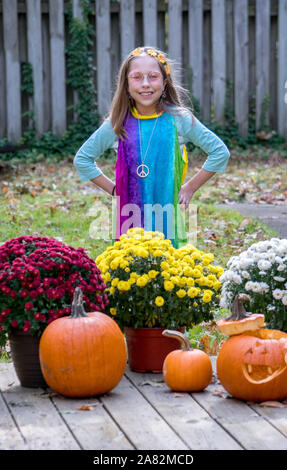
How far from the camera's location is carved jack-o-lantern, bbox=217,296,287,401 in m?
3.38

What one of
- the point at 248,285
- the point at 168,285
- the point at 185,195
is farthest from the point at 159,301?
the point at 185,195

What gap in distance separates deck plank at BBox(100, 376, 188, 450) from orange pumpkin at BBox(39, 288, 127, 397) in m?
0.10

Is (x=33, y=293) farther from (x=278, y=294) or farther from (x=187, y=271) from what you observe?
(x=278, y=294)

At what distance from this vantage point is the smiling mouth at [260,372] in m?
3.38

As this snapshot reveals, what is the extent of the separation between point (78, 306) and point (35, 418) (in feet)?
1.79

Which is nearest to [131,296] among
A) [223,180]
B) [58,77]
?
[223,180]

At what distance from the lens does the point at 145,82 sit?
175 inches

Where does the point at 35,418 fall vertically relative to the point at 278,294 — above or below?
below

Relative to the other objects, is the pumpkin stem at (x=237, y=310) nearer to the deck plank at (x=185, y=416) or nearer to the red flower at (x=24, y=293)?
the deck plank at (x=185, y=416)

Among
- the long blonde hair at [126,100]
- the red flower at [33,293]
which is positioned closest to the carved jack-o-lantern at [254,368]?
the red flower at [33,293]

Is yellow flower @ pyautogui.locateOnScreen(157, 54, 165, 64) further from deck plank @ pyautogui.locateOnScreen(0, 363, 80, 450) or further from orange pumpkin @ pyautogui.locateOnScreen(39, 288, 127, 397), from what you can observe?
deck plank @ pyautogui.locateOnScreen(0, 363, 80, 450)

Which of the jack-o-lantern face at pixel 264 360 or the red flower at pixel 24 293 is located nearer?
the jack-o-lantern face at pixel 264 360

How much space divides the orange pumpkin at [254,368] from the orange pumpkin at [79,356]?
0.49m

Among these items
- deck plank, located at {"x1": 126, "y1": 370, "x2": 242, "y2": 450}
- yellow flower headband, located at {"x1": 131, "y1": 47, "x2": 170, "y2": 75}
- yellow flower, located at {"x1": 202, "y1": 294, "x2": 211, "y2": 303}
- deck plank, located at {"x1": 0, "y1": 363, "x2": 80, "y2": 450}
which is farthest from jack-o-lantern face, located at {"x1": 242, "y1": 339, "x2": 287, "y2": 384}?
yellow flower headband, located at {"x1": 131, "y1": 47, "x2": 170, "y2": 75}
